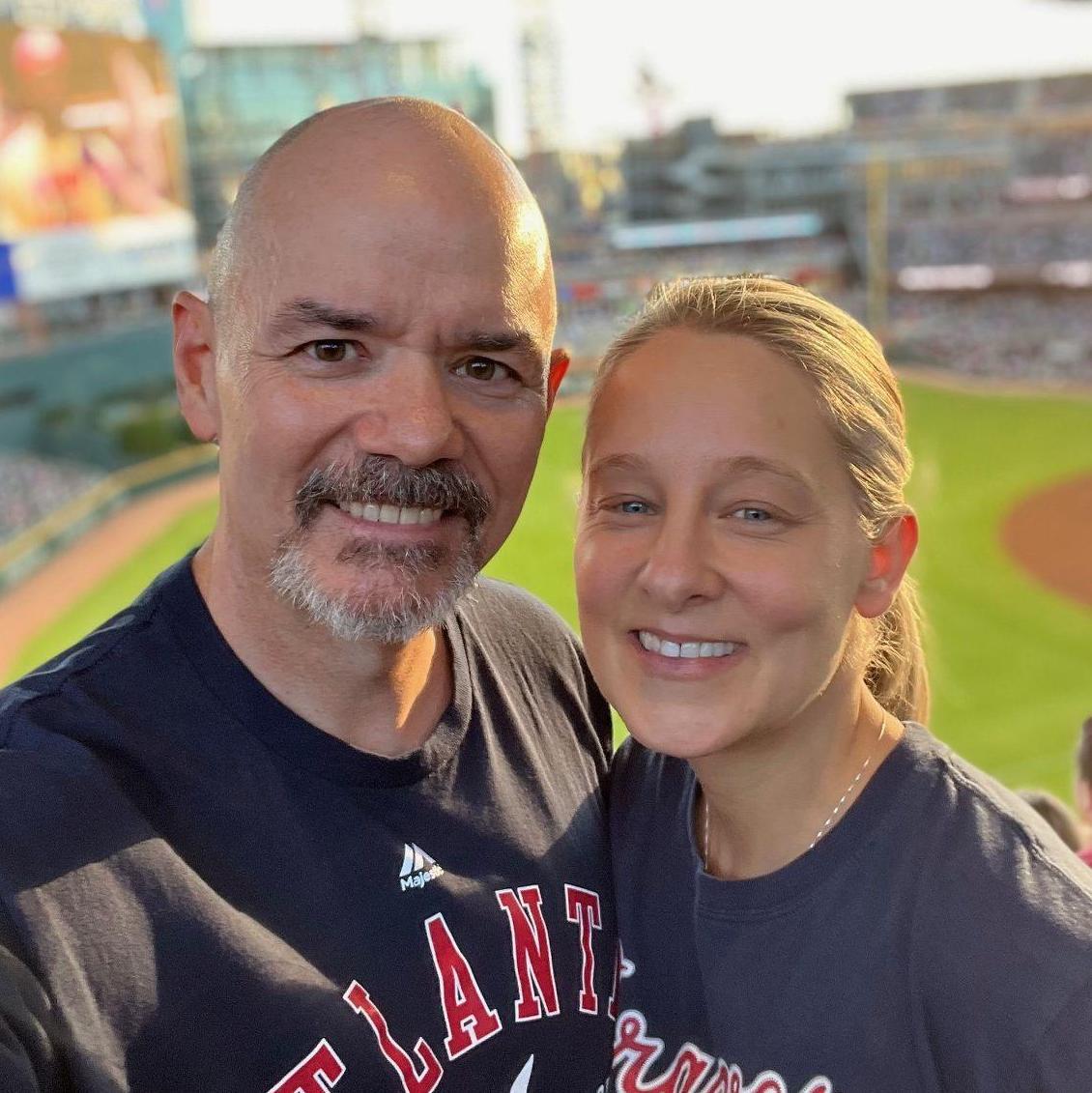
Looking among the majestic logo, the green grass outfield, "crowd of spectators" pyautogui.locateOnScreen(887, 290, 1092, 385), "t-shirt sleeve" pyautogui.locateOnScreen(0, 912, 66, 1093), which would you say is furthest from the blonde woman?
"crowd of spectators" pyautogui.locateOnScreen(887, 290, 1092, 385)

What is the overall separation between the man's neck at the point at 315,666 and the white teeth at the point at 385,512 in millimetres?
106

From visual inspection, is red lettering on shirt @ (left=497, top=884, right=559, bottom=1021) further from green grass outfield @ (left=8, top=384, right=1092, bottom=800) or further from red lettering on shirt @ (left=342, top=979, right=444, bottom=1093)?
green grass outfield @ (left=8, top=384, right=1092, bottom=800)

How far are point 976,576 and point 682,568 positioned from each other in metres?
9.94

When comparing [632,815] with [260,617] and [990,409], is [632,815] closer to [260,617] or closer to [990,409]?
[260,617]

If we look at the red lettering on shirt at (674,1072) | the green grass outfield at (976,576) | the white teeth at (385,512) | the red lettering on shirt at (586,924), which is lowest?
the green grass outfield at (976,576)

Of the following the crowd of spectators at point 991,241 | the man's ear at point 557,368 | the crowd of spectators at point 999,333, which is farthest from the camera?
the crowd of spectators at point 991,241

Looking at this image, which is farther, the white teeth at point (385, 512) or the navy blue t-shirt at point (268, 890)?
the white teeth at point (385, 512)

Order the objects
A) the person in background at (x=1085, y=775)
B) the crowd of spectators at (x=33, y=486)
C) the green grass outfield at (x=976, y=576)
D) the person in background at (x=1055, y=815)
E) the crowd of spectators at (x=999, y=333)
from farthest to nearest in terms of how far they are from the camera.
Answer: the crowd of spectators at (x=999, y=333) < the crowd of spectators at (x=33, y=486) < the green grass outfield at (x=976, y=576) < the person in background at (x=1085, y=775) < the person in background at (x=1055, y=815)

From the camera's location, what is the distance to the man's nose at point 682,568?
1.12 metres

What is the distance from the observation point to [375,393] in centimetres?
114

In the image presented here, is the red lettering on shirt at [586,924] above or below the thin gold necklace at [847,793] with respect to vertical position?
below

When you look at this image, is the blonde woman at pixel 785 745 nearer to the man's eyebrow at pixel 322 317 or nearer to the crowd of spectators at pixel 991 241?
the man's eyebrow at pixel 322 317

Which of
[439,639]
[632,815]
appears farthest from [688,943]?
[439,639]

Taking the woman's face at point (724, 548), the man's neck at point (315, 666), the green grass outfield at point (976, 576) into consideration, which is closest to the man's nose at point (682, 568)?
the woman's face at point (724, 548)
